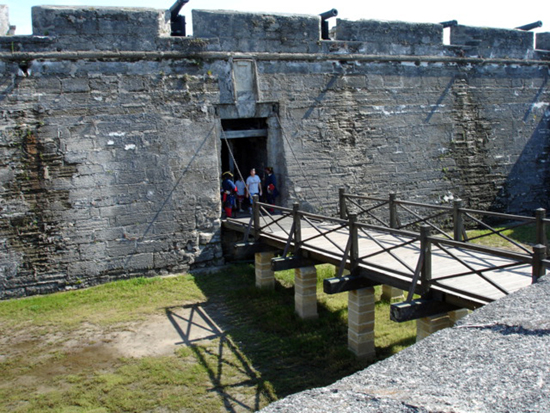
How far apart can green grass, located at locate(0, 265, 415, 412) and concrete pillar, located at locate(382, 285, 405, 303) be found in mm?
125

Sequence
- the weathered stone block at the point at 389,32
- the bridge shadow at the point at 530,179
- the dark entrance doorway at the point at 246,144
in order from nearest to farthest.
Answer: the dark entrance doorway at the point at 246,144, the weathered stone block at the point at 389,32, the bridge shadow at the point at 530,179

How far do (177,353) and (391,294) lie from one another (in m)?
3.26

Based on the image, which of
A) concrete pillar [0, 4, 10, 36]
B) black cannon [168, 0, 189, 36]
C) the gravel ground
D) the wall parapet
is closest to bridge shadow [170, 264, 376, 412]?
the gravel ground

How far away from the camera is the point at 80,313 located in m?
7.77

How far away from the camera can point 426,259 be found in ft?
17.2

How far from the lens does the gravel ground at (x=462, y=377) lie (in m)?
1.83

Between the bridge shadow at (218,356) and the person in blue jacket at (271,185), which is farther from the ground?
the person in blue jacket at (271,185)

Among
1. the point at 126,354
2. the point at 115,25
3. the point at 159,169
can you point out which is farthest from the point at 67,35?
the point at 126,354

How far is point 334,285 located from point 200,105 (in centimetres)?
466

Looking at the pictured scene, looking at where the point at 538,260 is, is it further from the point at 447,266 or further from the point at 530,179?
the point at 530,179

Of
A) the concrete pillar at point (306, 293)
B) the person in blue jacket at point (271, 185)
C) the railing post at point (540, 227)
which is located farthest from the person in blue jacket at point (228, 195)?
the railing post at point (540, 227)

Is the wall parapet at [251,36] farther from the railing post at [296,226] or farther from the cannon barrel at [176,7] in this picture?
the railing post at [296,226]

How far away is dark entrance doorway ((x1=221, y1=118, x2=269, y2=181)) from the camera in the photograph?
9.77 m

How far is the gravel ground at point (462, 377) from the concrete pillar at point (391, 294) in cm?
534
